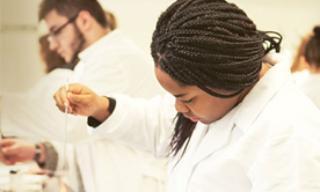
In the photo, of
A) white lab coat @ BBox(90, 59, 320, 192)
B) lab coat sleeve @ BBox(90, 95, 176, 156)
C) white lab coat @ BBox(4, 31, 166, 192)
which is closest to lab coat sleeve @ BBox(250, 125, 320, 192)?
white lab coat @ BBox(90, 59, 320, 192)

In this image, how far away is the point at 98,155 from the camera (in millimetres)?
1356

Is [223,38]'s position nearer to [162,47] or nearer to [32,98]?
[162,47]

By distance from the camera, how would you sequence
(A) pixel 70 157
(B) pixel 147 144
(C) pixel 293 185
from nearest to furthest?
(C) pixel 293 185 < (B) pixel 147 144 < (A) pixel 70 157

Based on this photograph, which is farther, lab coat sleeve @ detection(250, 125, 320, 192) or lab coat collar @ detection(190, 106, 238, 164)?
lab coat collar @ detection(190, 106, 238, 164)

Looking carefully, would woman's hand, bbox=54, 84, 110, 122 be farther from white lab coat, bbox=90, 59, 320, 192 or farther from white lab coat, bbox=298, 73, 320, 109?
white lab coat, bbox=298, 73, 320, 109

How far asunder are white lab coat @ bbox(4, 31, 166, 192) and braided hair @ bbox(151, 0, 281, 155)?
495mm

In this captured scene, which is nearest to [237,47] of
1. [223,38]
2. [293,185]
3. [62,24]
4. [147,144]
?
[223,38]

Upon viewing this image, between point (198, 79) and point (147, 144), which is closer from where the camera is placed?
point (198, 79)

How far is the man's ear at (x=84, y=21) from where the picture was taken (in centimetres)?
133

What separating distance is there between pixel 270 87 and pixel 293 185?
20 cm

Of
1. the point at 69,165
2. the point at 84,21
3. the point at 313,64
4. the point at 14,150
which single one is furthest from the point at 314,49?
the point at 14,150

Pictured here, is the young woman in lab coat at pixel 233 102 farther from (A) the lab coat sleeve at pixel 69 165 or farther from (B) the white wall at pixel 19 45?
(B) the white wall at pixel 19 45

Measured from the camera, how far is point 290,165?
0.82 metres

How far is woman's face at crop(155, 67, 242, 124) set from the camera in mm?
863
